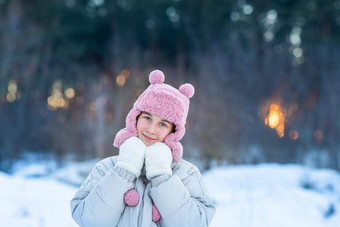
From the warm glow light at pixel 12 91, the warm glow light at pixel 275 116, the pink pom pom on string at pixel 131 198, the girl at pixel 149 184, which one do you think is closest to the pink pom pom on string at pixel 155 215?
the girl at pixel 149 184

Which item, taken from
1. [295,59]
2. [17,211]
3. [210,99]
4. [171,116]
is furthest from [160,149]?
[295,59]

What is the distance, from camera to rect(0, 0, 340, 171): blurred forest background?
35.7 feet

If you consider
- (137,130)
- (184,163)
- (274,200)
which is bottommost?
(274,200)

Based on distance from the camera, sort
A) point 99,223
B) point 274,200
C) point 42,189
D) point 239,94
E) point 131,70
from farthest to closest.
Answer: point 131,70 → point 239,94 → point 274,200 → point 42,189 → point 99,223

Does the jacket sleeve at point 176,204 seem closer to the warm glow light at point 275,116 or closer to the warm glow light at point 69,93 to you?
the warm glow light at point 275,116

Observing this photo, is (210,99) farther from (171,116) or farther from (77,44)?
(171,116)

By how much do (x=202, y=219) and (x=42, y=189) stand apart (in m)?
3.17

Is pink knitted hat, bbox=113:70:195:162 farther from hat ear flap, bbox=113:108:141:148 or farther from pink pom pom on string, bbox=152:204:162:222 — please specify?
pink pom pom on string, bbox=152:204:162:222

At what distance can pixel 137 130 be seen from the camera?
87.4 inches

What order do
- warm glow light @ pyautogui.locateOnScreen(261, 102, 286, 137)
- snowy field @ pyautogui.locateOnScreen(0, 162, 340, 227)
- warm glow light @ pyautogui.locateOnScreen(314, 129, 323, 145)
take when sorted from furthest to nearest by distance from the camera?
1. warm glow light @ pyautogui.locateOnScreen(314, 129, 323, 145)
2. warm glow light @ pyautogui.locateOnScreen(261, 102, 286, 137)
3. snowy field @ pyautogui.locateOnScreen(0, 162, 340, 227)

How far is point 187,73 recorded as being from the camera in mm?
14984

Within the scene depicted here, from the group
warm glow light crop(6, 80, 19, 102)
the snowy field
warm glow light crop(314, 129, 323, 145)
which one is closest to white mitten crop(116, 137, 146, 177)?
the snowy field

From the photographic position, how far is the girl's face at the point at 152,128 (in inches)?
85.2

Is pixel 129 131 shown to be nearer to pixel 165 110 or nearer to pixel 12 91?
pixel 165 110
